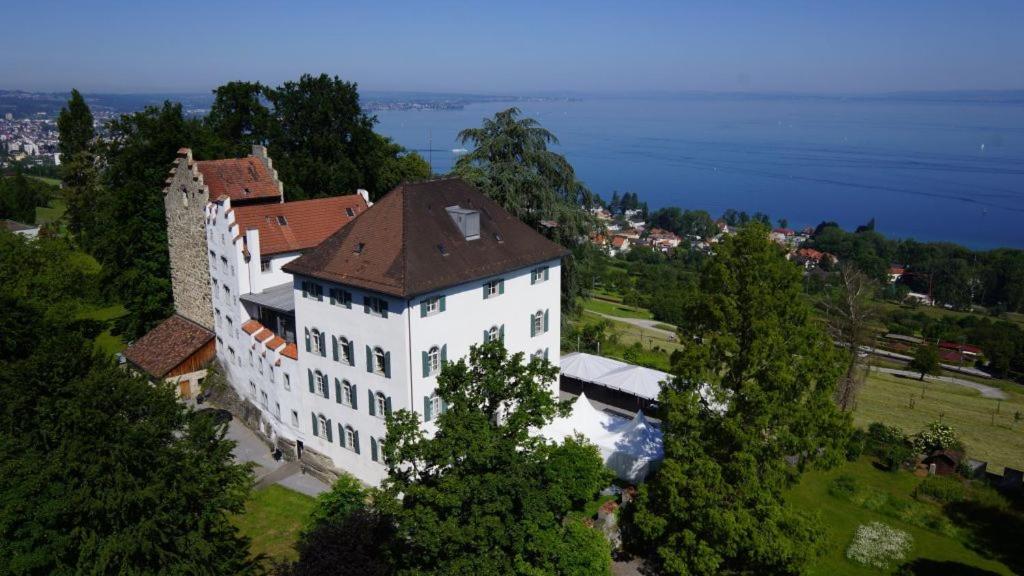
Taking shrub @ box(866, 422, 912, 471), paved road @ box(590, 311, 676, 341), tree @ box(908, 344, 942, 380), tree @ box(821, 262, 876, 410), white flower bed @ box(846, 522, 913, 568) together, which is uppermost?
tree @ box(821, 262, 876, 410)

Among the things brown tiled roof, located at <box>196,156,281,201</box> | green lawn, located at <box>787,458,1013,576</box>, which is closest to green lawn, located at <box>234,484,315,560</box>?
brown tiled roof, located at <box>196,156,281,201</box>

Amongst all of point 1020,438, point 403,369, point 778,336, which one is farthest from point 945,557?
point 1020,438

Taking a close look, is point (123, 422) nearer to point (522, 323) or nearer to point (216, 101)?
point (522, 323)

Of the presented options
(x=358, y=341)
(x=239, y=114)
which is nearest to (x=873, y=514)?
(x=358, y=341)

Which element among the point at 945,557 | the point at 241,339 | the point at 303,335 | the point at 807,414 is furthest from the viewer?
the point at 241,339

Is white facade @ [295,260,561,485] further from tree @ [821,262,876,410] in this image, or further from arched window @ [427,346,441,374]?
tree @ [821,262,876,410]

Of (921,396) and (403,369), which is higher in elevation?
(403,369)

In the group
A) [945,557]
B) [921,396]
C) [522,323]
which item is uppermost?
[522,323]
